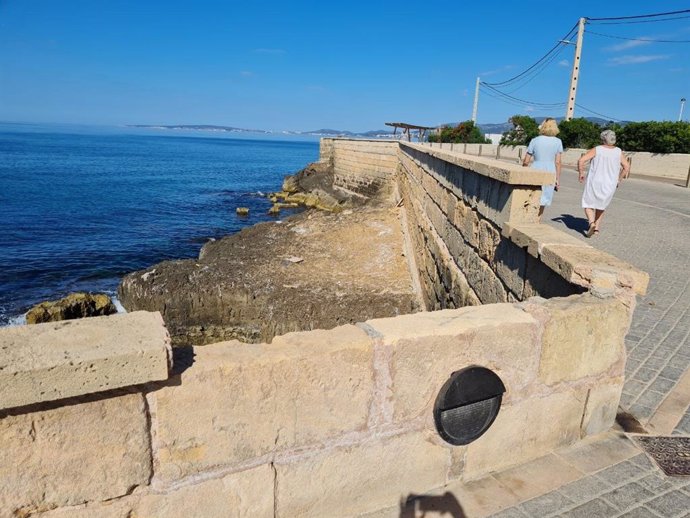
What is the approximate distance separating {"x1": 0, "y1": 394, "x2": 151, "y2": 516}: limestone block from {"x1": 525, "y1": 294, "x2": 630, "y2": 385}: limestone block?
212 centimetres

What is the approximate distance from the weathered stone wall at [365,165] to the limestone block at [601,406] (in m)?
19.5

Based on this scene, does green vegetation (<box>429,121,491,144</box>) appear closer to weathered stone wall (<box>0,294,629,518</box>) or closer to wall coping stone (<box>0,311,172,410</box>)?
weathered stone wall (<box>0,294,629,518</box>)

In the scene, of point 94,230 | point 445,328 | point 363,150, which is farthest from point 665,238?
point 94,230

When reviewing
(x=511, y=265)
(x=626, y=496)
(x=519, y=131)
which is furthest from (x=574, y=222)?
(x=519, y=131)

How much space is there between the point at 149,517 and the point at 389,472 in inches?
44.4

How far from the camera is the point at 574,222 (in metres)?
9.20

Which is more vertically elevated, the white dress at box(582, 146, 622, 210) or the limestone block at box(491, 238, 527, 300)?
the white dress at box(582, 146, 622, 210)

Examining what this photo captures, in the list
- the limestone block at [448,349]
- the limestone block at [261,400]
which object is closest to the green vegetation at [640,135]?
the limestone block at [448,349]

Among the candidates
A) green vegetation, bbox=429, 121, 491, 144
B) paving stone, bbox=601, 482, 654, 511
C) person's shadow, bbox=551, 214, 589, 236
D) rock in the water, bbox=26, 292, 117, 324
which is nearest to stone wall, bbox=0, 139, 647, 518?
paving stone, bbox=601, 482, 654, 511

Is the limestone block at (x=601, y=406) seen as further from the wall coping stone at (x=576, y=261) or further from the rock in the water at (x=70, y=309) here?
the rock in the water at (x=70, y=309)

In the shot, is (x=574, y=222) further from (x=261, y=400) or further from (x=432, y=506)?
(x=261, y=400)

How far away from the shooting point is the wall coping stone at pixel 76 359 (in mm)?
1614

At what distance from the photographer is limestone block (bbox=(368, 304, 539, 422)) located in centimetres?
230

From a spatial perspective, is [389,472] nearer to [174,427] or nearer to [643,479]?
[174,427]
